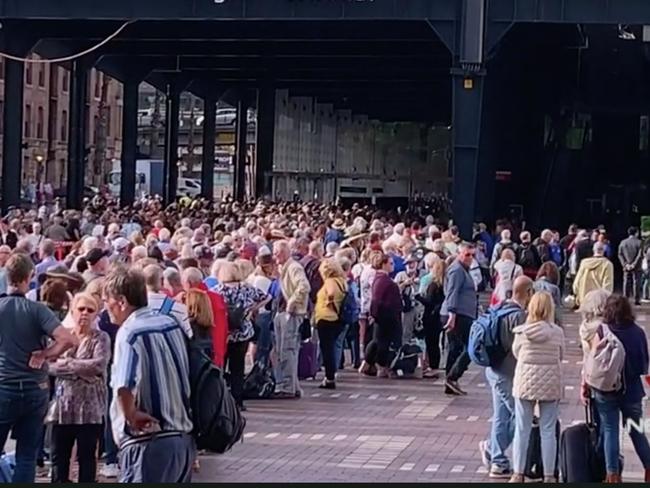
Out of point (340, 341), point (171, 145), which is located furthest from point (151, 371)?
point (171, 145)

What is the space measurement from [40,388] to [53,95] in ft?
256

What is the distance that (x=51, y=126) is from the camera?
8738cm

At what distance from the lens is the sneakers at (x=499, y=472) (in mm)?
13789

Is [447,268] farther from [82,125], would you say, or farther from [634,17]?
[82,125]

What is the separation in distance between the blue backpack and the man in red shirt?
4.98 metres

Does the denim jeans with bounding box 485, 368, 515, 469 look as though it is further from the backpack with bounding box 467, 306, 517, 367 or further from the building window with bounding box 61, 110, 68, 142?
the building window with bounding box 61, 110, 68, 142

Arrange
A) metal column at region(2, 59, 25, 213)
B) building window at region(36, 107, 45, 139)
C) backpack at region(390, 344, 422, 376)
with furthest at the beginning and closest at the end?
1. building window at region(36, 107, 45, 139)
2. metal column at region(2, 59, 25, 213)
3. backpack at region(390, 344, 422, 376)

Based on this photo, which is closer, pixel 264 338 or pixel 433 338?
pixel 264 338

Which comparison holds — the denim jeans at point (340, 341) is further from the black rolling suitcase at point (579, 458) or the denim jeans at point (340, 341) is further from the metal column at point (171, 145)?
the metal column at point (171, 145)

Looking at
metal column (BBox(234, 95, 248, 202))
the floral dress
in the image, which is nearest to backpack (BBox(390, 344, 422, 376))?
the floral dress

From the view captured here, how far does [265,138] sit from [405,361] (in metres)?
45.2

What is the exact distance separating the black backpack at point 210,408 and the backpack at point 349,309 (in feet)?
37.4

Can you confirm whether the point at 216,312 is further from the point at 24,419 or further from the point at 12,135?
the point at 12,135

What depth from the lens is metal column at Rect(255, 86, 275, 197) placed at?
6431cm
